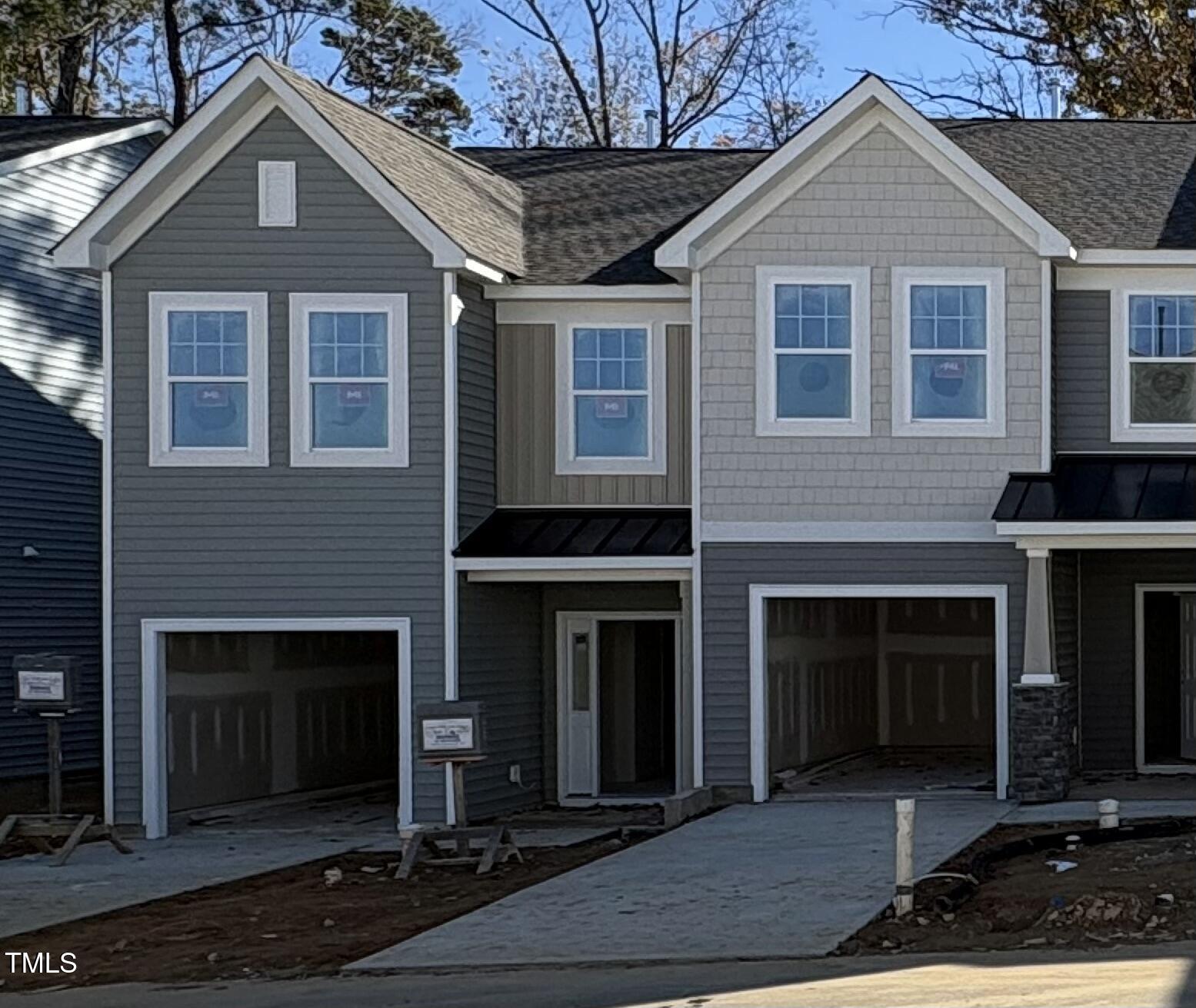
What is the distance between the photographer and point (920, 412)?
2173 centimetres

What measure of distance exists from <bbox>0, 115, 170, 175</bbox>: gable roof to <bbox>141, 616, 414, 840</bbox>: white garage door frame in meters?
7.23

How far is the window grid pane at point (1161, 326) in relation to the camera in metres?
22.3

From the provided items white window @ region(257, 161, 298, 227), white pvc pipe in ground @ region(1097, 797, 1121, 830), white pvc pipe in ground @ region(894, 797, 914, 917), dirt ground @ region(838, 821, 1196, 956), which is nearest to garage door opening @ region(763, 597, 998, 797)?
white pvc pipe in ground @ region(1097, 797, 1121, 830)

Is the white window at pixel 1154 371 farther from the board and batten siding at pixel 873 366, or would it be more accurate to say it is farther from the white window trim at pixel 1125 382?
the board and batten siding at pixel 873 366

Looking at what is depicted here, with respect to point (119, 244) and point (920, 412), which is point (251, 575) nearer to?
point (119, 244)

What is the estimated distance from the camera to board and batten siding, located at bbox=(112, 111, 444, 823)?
2159cm

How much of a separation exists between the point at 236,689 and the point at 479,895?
793cm

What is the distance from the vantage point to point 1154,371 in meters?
22.4

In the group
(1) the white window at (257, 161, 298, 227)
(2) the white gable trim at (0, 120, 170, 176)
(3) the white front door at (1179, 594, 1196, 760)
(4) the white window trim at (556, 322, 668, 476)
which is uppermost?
(2) the white gable trim at (0, 120, 170, 176)

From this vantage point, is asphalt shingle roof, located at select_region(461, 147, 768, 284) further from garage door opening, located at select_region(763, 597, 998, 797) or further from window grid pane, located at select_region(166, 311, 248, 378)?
garage door opening, located at select_region(763, 597, 998, 797)

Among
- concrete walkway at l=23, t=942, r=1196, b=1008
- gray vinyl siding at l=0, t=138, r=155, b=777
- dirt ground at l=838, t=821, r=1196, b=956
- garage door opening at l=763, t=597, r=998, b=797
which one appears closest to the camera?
concrete walkway at l=23, t=942, r=1196, b=1008

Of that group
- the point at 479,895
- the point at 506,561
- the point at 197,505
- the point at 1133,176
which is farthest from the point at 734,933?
the point at 1133,176

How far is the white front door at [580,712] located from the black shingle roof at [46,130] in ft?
30.2

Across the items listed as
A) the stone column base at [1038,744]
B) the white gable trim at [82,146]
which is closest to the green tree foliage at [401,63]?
the white gable trim at [82,146]
